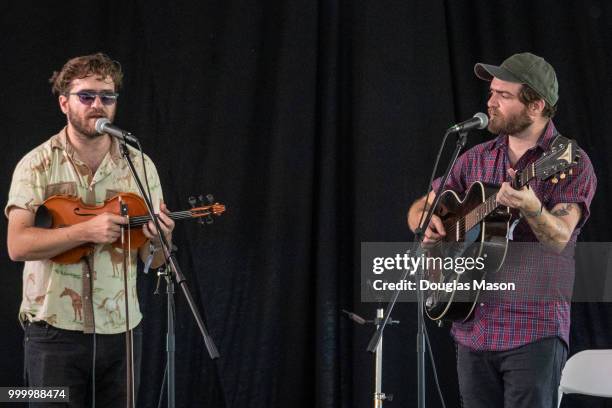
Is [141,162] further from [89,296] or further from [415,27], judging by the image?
[415,27]

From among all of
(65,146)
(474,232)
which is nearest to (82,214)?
(65,146)

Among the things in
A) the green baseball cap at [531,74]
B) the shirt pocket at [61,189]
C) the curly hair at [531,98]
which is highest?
the green baseball cap at [531,74]

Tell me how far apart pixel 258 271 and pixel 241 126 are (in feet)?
2.65

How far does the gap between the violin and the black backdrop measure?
3.87 feet

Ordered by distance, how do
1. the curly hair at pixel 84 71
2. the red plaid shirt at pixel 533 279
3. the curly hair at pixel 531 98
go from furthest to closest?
the curly hair at pixel 84 71, the curly hair at pixel 531 98, the red plaid shirt at pixel 533 279

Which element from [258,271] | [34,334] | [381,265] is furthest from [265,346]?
[34,334]

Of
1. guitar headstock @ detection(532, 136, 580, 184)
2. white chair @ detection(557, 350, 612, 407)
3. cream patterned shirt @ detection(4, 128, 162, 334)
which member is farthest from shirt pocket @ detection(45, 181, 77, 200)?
white chair @ detection(557, 350, 612, 407)

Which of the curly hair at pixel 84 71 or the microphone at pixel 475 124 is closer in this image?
the microphone at pixel 475 124

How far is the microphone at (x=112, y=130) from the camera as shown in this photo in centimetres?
303

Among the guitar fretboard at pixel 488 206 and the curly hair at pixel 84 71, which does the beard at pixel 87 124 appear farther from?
the guitar fretboard at pixel 488 206

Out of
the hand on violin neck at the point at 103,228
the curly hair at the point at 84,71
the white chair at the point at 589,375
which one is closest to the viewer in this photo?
the hand on violin neck at the point at 103,228

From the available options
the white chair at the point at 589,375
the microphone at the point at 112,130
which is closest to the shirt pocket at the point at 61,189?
the microphone at the point at 112,130

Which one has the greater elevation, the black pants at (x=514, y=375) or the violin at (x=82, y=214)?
the violin at (x=82, y=214)

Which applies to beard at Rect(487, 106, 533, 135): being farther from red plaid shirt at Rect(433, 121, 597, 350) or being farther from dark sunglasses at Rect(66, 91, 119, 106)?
dark sunglasses at Rect(66, 91, 119, 106)
